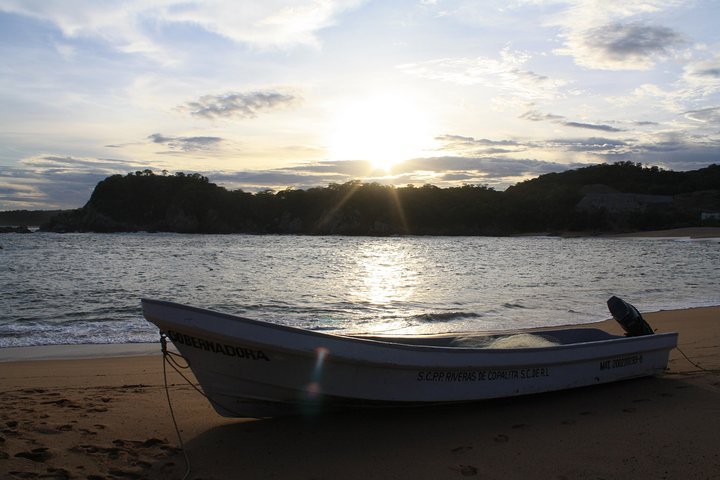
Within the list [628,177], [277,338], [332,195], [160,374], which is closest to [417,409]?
[277,338]

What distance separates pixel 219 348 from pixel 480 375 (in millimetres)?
2577

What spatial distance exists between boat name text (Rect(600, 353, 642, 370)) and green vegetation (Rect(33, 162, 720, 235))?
99.9m

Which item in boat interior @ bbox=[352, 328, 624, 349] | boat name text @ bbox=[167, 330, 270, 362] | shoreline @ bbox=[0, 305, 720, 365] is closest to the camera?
boat name text @ bbox=[167, 330, 270, 362]

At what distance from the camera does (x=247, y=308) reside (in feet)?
49.3

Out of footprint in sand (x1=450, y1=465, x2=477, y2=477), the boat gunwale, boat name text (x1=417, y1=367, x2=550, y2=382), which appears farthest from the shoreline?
footprint in sand (x1=450, y1=465, x2=477, y2=477)

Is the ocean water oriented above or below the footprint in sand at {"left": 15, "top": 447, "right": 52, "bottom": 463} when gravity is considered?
below

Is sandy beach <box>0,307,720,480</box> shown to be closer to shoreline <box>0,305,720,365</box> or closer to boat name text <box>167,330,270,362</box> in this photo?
boat name text <box>167,330,270,362</box>

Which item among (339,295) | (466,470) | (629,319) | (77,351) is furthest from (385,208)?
(466,470)

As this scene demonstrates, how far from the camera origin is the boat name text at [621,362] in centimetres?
644

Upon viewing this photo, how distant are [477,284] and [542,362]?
1538cm

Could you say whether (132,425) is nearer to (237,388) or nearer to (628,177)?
(237,388)

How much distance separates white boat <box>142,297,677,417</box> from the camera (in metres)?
4.74

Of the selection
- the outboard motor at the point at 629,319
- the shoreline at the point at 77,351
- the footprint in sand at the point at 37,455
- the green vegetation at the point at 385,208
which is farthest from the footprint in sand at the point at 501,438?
the green vegetation at the point at 385,208

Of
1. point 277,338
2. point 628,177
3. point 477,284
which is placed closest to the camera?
point 277,338
